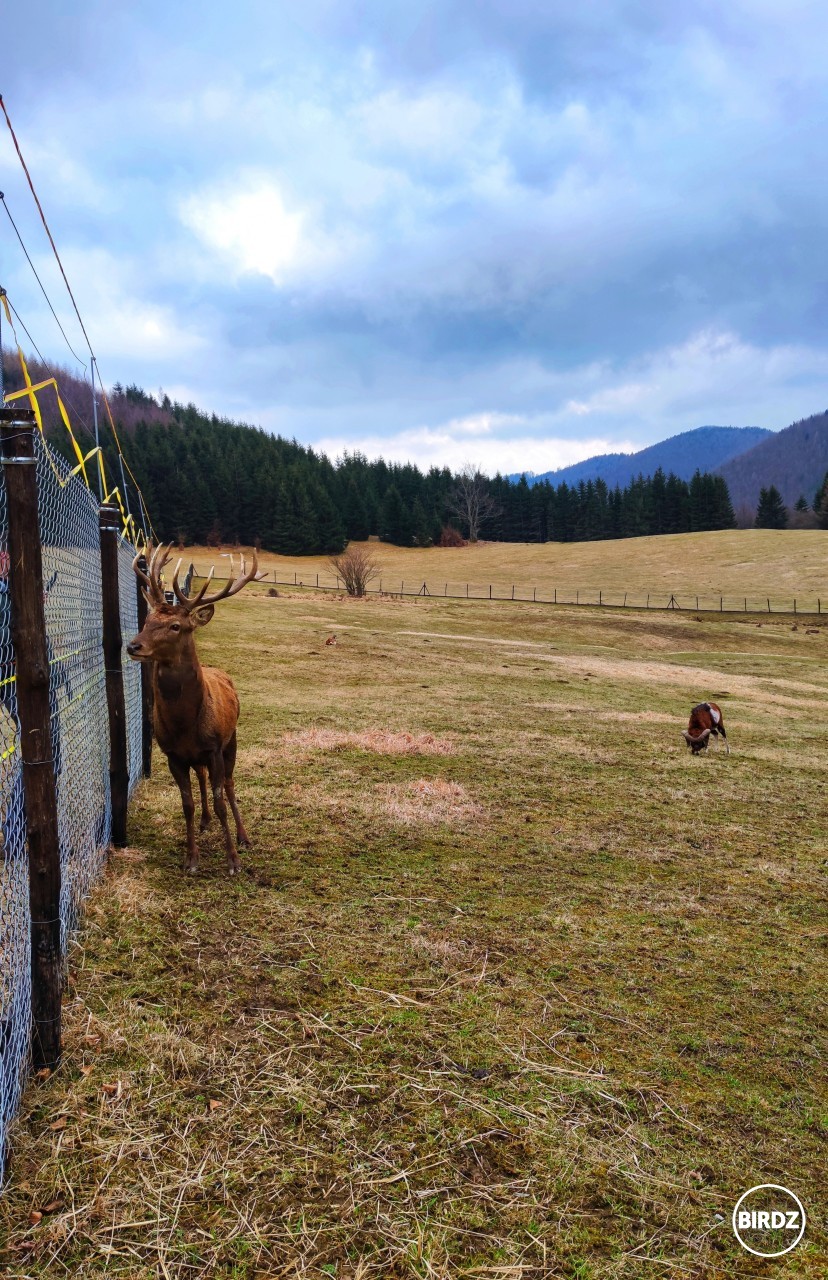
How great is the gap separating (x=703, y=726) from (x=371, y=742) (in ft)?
18.4

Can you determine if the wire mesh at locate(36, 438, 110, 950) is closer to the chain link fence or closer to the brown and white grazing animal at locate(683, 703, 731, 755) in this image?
the chain link fence

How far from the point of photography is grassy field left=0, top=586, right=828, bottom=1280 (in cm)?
271

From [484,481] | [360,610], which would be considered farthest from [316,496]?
[360,610]

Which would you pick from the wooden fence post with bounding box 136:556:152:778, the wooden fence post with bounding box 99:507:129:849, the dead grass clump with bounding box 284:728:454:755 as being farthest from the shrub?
the wooden fence post with bounding box 99:507:129:849

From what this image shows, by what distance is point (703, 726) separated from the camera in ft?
38.5

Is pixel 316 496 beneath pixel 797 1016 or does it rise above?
above

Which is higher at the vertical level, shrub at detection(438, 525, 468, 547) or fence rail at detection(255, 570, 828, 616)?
shrub at detection(438, 525, 468, 547)

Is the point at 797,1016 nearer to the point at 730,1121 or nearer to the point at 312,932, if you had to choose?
the point at 730,1121

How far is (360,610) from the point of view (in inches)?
1362

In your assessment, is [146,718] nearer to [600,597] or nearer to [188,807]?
[188,807]

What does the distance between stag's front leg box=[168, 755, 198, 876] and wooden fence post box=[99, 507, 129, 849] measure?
562 millimetres

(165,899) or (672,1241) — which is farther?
(165,899)

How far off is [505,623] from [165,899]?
31121 millimetres

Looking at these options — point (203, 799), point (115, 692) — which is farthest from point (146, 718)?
point (203, 799)
